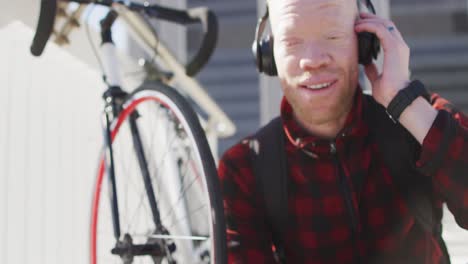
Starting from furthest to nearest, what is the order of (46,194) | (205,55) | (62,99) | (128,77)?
1. (128,77)
2. (62,99)
3. (46,194)
4. (205,55)

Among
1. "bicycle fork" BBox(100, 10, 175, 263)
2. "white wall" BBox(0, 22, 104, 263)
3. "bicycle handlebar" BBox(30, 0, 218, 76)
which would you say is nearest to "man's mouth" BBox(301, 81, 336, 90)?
"bicycle fork" BBox(100, 10, 175, 263)

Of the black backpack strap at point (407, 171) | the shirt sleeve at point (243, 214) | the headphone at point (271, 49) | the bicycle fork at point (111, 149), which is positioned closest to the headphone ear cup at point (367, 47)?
the headphone at point (271, 49)

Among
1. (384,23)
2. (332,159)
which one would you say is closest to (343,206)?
(332,159)

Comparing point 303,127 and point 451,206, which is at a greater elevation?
point 303,127

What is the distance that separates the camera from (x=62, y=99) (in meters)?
1.89

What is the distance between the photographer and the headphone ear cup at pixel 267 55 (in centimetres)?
109

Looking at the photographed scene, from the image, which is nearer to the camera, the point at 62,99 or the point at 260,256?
the point at 260,256

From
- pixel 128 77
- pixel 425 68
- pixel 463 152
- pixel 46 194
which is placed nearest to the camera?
pixel 463 152

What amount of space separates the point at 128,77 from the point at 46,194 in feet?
2.01

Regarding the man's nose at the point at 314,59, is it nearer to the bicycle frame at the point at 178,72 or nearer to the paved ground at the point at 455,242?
the bicycle frame at the point at 178,72

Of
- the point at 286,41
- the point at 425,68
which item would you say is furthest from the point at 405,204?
the point at 425,68

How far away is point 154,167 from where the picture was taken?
1780mm

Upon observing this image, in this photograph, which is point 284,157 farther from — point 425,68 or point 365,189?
point 425,68

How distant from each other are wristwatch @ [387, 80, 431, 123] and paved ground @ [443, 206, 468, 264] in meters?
1.21
